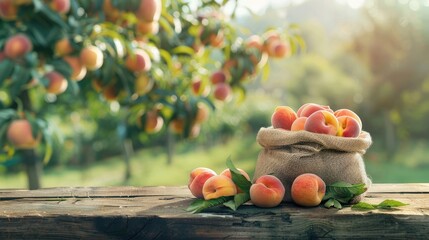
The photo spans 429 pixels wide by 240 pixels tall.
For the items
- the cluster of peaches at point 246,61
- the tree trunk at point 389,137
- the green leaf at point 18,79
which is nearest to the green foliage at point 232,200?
the green leaf at point 18,79

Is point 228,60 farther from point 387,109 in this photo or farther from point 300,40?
point 387,109

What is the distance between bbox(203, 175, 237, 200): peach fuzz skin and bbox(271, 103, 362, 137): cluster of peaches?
21cm

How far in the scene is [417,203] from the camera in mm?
1562

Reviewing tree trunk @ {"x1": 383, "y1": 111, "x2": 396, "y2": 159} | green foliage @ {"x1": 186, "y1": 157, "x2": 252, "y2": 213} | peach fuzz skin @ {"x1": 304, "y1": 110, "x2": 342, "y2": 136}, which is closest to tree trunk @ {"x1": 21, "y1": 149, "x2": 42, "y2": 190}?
green foliage @ {"x1": 186, "y1": 157, "x2": 252, "y2": 213}

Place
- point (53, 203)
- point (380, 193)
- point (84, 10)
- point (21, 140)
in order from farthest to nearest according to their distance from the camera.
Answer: point (84, 10)
point (21, 140)
point (380, 193)
point (53, 203)

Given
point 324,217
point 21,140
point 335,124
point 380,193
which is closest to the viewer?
point 324,217

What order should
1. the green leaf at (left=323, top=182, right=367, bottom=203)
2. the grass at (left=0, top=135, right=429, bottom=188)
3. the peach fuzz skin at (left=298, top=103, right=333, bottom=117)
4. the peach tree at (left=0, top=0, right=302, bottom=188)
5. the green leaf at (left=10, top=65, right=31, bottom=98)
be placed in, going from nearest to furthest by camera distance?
the green leaf at (left=323, top=182, right=367, bottom=203), the peach fuzz skin at (left=298, top=103, right=333, bottom=117), the green leaf at (left=10, top=65, right=31, bottom=98), the peach tree at (left=0, top=0, right=302, bottom=188), the grass at (left=0, top=135, right=429, bottom=188)

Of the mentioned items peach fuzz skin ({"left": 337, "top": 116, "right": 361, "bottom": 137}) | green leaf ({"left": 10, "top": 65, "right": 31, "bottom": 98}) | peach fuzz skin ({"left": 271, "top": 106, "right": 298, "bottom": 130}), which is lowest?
peach fuzz skin ({"left": 337, "top": 116, "right": 361, "bottom": 137})

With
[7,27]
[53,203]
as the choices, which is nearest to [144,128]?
[7,27]

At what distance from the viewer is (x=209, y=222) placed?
1.38 meters

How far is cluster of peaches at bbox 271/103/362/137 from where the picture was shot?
60.4 inches

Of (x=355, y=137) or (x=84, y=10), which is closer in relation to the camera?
(x=355, y=137)

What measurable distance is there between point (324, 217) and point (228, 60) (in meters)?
1.72

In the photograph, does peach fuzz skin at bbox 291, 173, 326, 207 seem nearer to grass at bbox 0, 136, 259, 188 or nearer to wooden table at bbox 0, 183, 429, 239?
wooden table at bbox 0, 183, 429, 239
